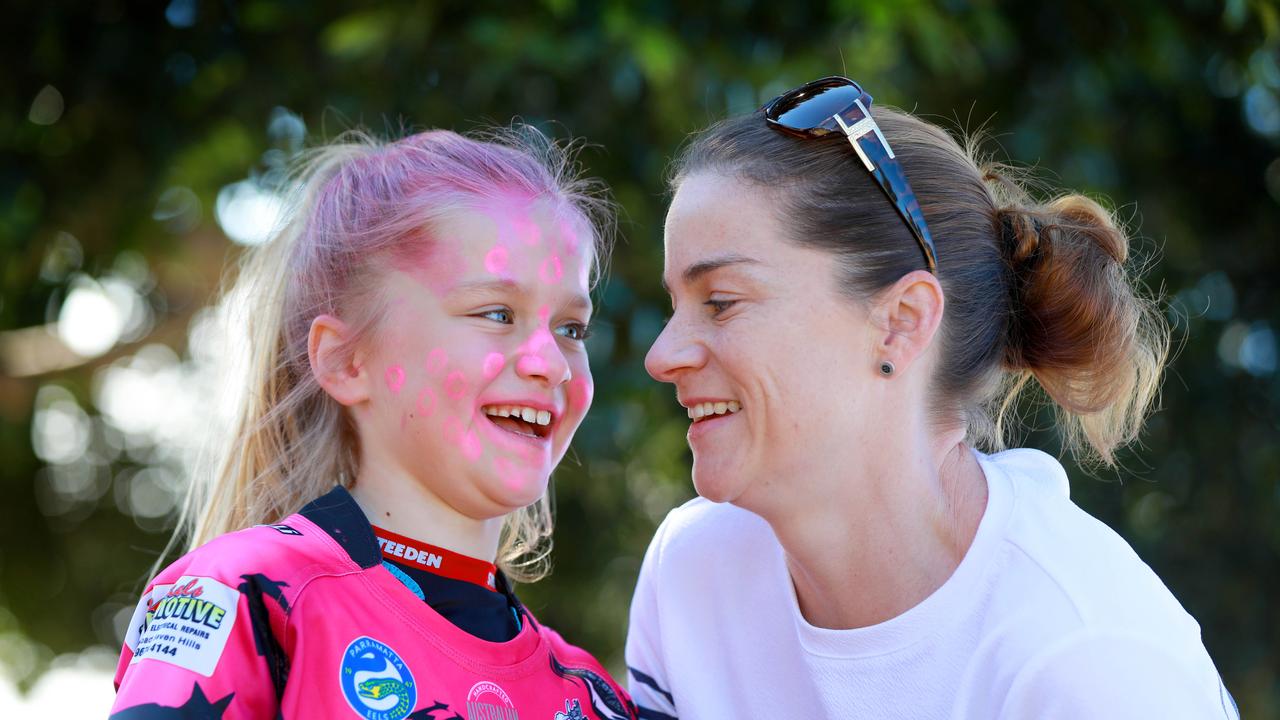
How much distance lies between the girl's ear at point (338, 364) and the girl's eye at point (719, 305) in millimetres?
697

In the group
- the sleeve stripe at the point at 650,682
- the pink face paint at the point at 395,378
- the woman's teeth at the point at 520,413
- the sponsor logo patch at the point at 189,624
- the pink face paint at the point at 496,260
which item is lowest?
the sleeve stripe at the point at 650,682

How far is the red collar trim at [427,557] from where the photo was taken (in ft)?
7.50

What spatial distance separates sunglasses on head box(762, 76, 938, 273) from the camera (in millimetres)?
2428

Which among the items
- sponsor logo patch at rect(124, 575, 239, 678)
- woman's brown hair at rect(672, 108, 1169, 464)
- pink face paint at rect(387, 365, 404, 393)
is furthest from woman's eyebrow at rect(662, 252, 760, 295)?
sponsor logo patch at rect(124, 575, 239, 678)

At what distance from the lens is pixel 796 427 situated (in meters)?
2.37

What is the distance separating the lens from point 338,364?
2438mm

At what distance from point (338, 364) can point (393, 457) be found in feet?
0.73

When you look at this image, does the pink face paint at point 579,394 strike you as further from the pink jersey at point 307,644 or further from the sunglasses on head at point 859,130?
the sunglasses on head at point 859,130

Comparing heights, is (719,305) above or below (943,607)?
above

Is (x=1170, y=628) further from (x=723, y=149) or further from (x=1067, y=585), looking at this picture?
(x=723, y=149)

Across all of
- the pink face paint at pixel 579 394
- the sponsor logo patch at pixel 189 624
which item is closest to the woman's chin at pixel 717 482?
the pink face paint at pixel 579 394

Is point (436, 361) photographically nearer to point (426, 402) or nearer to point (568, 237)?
point (426, 402)

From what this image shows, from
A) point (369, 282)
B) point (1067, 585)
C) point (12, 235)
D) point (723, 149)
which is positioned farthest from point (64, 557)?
point (1067, 585)

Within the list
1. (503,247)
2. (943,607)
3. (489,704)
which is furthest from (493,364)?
(943,607)
